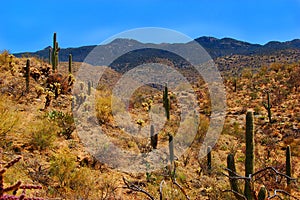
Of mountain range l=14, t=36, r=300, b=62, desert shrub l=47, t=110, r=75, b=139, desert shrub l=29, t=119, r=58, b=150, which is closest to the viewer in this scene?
desert shrub l=29, t=119, r=58, b=150

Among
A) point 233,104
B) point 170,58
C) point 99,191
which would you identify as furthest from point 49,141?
point 170,58

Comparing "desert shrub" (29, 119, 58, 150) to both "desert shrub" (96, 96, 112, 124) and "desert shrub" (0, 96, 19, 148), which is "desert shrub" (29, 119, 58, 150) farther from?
"desert shrub" (96, 96, 112, 124)

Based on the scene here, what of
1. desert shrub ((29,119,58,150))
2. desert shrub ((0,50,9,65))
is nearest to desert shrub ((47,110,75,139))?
desert shrub ((29,119,58,150))

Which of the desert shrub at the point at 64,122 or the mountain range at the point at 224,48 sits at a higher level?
the mountain range at the point at 224,48

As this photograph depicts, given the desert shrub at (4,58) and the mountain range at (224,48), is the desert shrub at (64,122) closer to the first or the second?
the desert shrub at (4,58)

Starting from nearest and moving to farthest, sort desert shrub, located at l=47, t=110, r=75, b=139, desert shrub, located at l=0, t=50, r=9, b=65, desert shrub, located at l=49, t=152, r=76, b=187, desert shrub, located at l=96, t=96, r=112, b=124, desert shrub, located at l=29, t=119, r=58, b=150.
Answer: desert shrub, located at l=49, t=152, r=76, b=187 → desert shrub, located at l=29, t=119, r=58, b=150 → desert shrub, located at l=47, t=110, r=75, b=139 → desert shrub, located at l=96, t=96, r=112, b=124 → desert shrub, located at l=0, t=50, r=9, b=65

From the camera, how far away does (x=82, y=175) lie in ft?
22.8

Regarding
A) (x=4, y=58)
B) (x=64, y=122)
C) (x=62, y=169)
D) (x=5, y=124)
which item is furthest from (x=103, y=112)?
(x=4, y=58)

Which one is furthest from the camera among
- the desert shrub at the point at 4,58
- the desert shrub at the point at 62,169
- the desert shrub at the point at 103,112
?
the desert shrub at the point at 4,58

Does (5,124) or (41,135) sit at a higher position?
(5,124)

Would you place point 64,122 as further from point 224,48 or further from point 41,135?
point 224,48

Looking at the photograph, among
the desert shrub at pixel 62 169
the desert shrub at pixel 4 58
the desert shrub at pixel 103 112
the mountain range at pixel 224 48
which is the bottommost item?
the desert shrub at pixel 62 169

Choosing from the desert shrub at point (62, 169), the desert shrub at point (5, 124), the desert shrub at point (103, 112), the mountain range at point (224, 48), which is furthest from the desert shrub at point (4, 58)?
the mountain range at point (224, 48)

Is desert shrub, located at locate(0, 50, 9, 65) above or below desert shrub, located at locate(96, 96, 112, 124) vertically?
above
